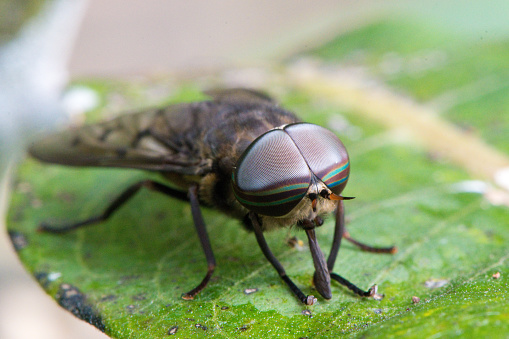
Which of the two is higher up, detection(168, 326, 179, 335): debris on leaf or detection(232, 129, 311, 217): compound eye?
detection(232, 129, 311, 217): compound eye

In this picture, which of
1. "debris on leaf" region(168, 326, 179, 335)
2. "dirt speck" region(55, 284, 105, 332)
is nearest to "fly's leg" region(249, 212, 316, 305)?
"debris on leaf" region(168, 326, 179, 335)

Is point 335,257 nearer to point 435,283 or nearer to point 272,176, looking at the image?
point 435,283

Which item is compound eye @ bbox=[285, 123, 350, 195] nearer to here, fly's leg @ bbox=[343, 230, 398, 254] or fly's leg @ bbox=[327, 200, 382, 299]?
fly's leg @ bbox=[327, 200, 382, 299]

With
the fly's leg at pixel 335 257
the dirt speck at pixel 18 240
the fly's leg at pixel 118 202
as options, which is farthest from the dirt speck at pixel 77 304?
the fly's leg at pixel 335 257

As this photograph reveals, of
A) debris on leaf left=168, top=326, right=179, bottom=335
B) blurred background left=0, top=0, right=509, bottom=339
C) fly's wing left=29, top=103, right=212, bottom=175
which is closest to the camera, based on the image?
debris on leaf left=168, top=326, right=179, bottom=335

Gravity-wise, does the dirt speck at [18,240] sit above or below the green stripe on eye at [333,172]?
below

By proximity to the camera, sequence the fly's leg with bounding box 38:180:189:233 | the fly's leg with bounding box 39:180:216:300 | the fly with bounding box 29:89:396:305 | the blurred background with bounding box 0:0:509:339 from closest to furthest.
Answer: the fly with bounding box 29:89:396:305, the fly's leg with bounding box 39:180:216:300, the fly's leg with bounding box 38:180:189:233, the blurred background with bounding box 0:0:509:339

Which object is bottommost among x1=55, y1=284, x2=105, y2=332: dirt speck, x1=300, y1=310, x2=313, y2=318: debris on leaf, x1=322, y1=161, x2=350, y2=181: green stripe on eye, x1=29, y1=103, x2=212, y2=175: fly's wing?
x1=55, y1=284, x2=105, y2=332: dirt speck

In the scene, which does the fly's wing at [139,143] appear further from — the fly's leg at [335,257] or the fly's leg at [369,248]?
the fly's leg at [369,248]
